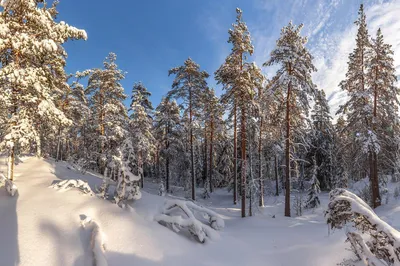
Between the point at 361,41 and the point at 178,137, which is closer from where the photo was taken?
the point at 361,41

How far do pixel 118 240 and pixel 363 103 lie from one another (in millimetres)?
17974

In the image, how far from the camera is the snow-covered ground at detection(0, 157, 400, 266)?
19.2 ft

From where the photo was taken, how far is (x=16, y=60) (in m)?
8.66

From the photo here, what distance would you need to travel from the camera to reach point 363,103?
1661 centimetres

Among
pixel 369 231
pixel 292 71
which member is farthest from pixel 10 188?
pixel 292 71

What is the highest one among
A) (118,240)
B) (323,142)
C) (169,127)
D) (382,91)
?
(382,91)

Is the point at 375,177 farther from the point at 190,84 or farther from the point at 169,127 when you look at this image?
the point at 169,127

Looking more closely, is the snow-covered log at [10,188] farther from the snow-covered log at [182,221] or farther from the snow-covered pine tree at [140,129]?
the snow-covered pine tree at [140,129]

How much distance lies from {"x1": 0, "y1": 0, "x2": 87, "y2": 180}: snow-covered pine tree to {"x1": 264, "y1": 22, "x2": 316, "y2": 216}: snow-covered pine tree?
1160 centimetres

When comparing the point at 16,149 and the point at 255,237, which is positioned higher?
the point at 16,149

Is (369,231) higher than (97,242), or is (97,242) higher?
(369,231)

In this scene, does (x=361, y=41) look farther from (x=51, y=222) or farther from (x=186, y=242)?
(x=51, y=222)

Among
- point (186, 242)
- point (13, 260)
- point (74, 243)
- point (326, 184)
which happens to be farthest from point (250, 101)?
point (326, 184)

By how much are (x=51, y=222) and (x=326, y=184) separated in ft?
93.4
